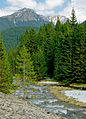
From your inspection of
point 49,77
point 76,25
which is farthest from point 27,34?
point 76,25

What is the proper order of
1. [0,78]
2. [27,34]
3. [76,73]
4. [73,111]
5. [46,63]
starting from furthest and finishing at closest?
[27,34] < [46,63] < [76,73] < [0,78] < [73,111]

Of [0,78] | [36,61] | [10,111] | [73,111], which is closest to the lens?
[10,111]

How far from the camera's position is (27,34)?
73.3 meters

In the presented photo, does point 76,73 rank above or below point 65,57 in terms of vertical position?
below

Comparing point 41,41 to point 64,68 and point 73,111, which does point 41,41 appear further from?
point 73,111

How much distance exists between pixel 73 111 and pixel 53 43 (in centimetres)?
4006

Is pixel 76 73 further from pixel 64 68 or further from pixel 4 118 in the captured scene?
pixel 4 118

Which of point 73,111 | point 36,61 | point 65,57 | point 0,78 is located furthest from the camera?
point 36,61

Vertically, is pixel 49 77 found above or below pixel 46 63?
below

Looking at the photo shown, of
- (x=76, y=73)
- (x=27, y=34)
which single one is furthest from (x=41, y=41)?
(x=76, y=73)

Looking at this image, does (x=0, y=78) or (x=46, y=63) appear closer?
(x=0, y=78)

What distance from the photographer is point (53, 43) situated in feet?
189

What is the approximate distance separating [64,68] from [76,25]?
14.4 meters

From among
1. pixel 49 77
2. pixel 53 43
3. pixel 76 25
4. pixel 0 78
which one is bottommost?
pixel 49 77
